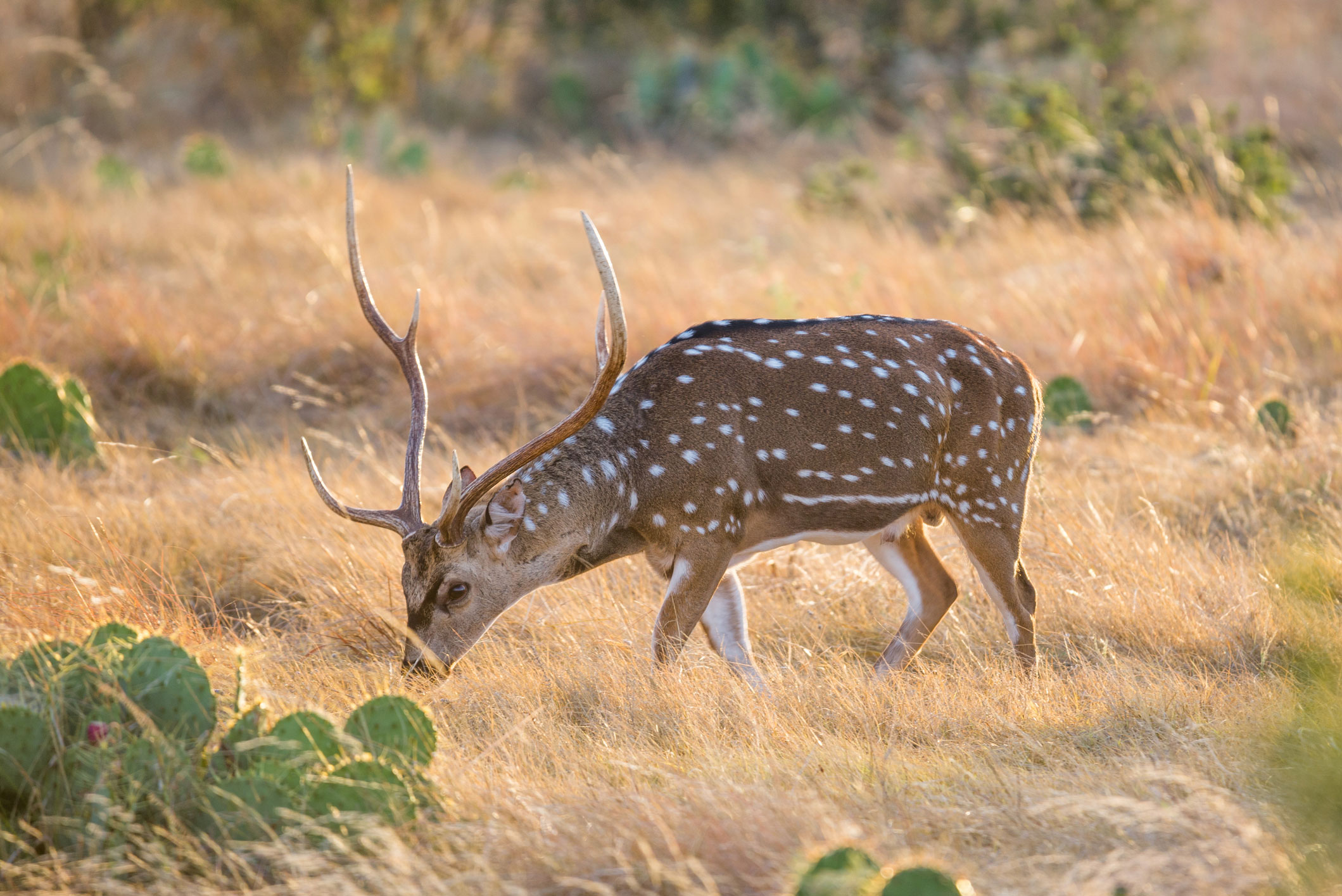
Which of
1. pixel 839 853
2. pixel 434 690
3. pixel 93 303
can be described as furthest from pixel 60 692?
pixel 93 303

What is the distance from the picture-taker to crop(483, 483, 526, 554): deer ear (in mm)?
4188

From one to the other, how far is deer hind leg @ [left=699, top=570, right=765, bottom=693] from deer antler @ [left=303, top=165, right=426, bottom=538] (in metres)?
1.14

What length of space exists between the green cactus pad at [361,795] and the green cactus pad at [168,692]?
15.9 inches

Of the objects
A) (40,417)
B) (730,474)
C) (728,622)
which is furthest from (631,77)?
(730,474)

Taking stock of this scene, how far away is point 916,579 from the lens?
4.93 metres

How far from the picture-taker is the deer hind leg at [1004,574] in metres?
4.56

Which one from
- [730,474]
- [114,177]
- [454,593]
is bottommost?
[114,177]

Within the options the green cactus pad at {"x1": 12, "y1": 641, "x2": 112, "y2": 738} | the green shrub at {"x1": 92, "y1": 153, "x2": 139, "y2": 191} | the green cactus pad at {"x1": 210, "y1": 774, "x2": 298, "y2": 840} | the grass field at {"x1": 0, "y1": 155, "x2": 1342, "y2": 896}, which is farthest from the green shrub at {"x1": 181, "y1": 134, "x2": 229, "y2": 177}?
the green cactus pad at {"x1": 210, "y1": 774, "x2": 298, "y2": 840}

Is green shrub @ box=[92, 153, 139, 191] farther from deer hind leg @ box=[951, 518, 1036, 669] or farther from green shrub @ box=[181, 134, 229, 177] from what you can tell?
deer hind leg @ box=[951, 518, 1036, 669]

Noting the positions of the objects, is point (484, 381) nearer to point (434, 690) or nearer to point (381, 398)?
point (381, 398)

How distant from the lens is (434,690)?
4164 mm

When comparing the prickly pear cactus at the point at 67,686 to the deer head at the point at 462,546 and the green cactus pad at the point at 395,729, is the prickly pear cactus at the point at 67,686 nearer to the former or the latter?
the green cactus pad at the point at 395,729

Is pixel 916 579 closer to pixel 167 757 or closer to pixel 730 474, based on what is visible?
pixel 730 474

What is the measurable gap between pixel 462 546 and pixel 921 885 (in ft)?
7.13
